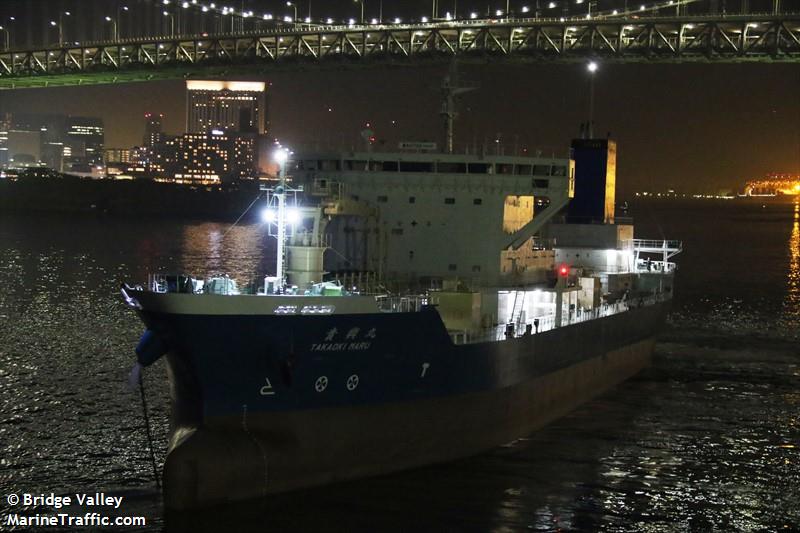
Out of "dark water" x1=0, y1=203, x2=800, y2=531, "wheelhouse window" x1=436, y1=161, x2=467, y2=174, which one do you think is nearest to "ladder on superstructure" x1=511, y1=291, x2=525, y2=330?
"dark water" x1=0, y1=203, x2=800, y2=531

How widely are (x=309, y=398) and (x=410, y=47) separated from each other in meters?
58.4

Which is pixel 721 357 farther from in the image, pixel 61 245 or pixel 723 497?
pixel 61 245

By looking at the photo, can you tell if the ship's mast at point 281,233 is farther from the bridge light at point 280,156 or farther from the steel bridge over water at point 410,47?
the steel bridge over water at point 410,47

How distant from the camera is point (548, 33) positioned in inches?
2640

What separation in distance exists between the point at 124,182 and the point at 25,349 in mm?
131416

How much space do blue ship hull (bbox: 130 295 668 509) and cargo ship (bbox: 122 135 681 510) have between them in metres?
0.02

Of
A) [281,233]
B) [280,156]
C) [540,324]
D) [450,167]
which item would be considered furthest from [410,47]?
[281,233]

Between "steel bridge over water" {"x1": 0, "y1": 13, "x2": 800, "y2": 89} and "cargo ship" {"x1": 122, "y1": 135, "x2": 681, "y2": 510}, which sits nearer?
"cargo ship" {"x1": 122, "y1": 135, "x2": 681, "y2": 510}

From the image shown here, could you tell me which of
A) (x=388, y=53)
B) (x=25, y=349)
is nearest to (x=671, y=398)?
(x=25, y=349)

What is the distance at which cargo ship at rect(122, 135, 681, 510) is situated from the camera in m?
15.1

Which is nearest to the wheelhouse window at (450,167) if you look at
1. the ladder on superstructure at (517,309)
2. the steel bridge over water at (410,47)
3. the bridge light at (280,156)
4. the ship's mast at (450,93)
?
the ship's mast at (450,93)

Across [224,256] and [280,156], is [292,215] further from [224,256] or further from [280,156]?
[224,256]

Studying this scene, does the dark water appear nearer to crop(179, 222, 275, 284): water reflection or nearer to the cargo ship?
the cargo ship

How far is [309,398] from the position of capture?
50.8 ft
